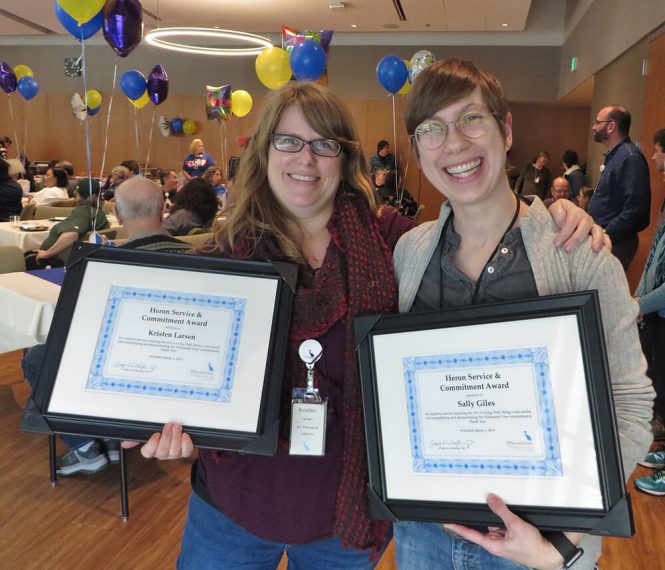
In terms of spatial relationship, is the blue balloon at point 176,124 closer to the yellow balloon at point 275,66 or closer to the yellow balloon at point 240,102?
the yellow balloon at point 240,102

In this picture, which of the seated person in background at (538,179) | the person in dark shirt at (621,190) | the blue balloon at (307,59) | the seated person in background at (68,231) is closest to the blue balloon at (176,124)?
the seated person in background at (538,179)

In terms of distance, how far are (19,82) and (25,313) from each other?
9.34 meters

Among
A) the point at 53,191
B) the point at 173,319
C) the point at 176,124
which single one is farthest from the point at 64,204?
the point at 173,319

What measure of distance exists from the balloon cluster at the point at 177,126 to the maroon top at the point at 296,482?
14.1 metres

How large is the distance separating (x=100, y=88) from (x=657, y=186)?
1368 centimetres

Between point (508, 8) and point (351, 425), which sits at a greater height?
point (508, 8)

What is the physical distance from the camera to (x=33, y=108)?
51.6 ft

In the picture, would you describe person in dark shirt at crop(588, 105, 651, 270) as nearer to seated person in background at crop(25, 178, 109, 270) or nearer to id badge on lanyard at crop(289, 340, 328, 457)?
id badge on lanyard at crop(289, 340, 328, 457)

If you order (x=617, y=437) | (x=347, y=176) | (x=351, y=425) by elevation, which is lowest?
(x=351, y=425)

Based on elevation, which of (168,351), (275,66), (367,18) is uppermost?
(367,18)

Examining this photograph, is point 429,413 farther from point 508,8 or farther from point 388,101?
point 388,101

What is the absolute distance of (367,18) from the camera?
1087 centimetres

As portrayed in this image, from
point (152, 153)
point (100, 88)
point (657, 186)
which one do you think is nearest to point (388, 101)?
point (152, 153)
